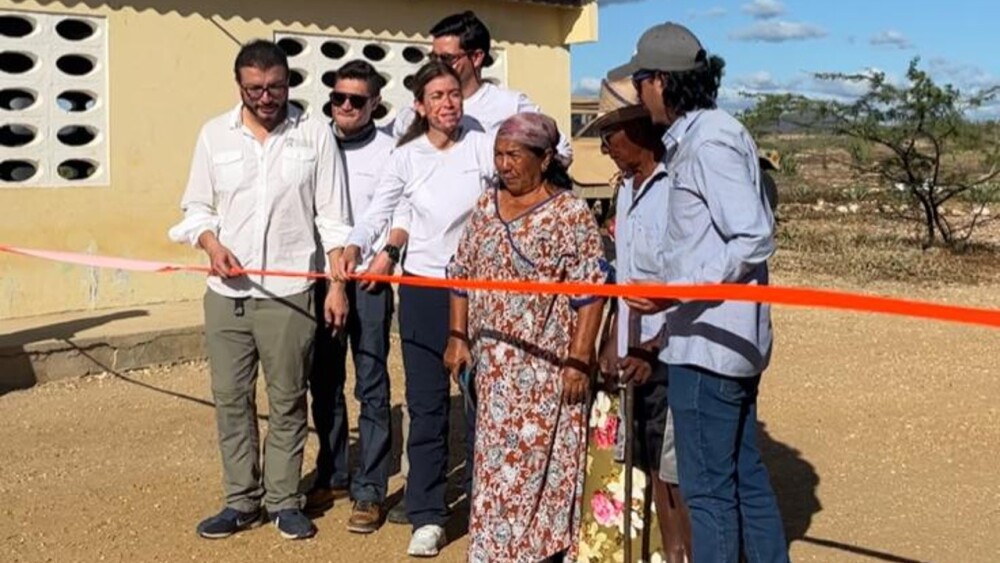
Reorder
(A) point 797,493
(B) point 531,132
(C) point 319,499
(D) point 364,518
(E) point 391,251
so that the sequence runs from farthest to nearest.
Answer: (A) point 797,493
(C) point 319,499
(D) point 364,518
(E) point 391,251
(B) point 531,132

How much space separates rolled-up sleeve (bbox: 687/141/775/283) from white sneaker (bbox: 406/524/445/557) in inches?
70.4

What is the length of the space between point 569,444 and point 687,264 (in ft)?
2.74

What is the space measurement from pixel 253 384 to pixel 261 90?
45.4 inches

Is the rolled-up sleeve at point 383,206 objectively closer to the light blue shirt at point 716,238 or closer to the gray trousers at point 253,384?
the gray trousers at point 253,384

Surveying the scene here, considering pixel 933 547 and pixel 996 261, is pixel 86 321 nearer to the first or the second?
pixel 933 547

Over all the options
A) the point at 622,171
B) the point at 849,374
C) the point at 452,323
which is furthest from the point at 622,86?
the point at 849,374

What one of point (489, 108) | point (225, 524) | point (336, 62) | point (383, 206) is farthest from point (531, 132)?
point (336, 62)

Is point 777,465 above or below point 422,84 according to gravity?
below

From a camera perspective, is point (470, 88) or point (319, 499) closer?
point (470, 88)

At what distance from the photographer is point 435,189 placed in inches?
184

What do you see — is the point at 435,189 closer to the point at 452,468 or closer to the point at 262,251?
the point at 262,251

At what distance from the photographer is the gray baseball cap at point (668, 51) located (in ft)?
11.6

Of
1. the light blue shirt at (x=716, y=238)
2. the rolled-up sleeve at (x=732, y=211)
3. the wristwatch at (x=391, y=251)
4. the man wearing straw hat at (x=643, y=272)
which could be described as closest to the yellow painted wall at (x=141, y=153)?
the wristwatch at (x=391, y=251)

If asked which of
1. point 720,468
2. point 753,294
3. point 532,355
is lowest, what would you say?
point 720,468
